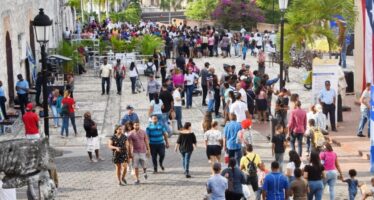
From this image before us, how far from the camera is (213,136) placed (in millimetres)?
19594

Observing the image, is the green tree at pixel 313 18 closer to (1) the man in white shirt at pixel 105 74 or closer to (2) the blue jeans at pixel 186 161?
(1) the man in white shirt at pixel 105 74

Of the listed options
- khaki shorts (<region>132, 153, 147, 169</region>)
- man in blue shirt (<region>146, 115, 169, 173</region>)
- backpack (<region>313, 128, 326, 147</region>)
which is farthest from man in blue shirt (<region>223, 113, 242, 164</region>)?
khaki shorts (<region>132, 153, 147, 169</region>)

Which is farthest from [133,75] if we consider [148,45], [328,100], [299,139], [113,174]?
[113,174]

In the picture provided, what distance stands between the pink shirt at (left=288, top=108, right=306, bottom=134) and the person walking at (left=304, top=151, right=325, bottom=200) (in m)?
5.05

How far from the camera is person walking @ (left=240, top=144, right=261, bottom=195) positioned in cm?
1669

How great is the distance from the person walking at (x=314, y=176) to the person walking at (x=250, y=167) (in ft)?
3.55

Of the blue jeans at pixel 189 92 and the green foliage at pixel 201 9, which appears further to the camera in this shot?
the green foliage at pixel 201 9

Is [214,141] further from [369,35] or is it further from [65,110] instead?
[369,35]

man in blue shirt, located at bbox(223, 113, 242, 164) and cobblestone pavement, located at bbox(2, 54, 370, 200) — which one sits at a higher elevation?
man in blue shirt, located at bbox(223, 113, 242, 164)

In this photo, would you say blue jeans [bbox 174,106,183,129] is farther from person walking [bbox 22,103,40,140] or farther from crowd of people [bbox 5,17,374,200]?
person walking [bbox 22,103,40,140]

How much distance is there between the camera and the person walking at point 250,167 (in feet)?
54.7

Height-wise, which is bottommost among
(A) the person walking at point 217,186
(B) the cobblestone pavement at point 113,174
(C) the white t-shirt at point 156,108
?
(B) the cobblestone pavement at point 113,174

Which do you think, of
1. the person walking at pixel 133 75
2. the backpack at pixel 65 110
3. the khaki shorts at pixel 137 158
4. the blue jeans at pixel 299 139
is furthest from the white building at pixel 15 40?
the blue jeans at pixel 299 139

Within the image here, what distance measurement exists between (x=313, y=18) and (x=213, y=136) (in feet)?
35.0
